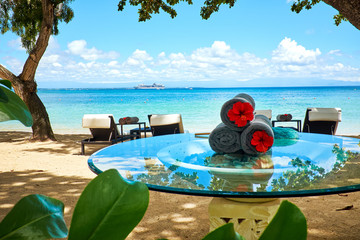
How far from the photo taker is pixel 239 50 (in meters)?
46.2

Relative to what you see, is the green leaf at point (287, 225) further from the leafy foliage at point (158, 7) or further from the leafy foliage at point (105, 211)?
the leafy foliage at point (158, 7)

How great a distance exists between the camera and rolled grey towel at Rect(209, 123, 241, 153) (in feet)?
6.82

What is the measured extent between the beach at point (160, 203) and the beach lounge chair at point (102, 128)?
0.61 meters

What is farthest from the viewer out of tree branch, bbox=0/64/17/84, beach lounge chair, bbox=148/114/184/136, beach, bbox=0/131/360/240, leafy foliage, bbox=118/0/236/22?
tree branch, bbox=0/64/17/84

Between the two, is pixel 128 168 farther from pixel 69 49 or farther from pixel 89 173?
pixel 69 49

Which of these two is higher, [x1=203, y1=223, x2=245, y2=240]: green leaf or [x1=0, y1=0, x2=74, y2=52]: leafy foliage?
[x1=0, y1=0, x2=74, y2=52]: leafy foliage

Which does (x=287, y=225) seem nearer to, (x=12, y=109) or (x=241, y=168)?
(x=12, y=109)

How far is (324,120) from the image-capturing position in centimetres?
564

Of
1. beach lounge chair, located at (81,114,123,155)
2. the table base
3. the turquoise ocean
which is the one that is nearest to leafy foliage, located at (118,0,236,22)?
beach lounge chair, located at (81,114,123,155)

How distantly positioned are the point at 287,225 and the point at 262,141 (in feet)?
6.16

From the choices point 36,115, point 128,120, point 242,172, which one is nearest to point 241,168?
point 242,172

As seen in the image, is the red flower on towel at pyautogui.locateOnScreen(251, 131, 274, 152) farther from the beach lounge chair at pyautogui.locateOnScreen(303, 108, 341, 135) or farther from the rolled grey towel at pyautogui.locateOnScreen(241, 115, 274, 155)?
the beach lounge chair at pyautogui.locateOnScreen(303, 108, 341, 135)

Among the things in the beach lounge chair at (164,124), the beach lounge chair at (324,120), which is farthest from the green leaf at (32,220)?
the beach lounge chair at (324,120)

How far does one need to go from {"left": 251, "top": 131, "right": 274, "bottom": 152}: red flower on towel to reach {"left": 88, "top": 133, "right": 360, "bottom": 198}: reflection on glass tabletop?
0.06m
